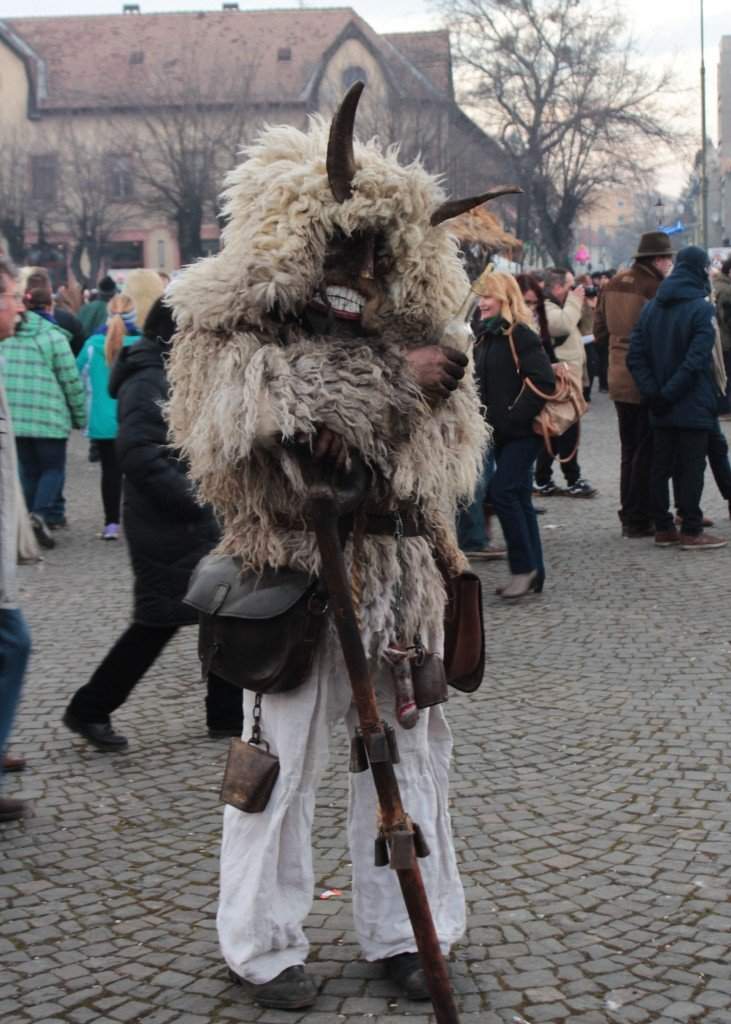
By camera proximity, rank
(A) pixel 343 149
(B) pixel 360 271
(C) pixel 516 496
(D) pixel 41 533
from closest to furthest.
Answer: (A) pixel 343 149, (B) pixel 360 271, (C) pixel 516 496, (D) pixel 41 533

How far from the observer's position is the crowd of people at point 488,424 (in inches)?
214

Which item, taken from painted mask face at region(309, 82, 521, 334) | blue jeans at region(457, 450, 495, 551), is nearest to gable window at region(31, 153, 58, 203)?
blue jeans at region(457, 450, 495, 551)

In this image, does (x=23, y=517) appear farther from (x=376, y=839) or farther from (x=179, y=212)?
(x=179, y=212)

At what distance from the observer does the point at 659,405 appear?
9.62 m

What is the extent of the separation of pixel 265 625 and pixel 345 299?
2.52ft

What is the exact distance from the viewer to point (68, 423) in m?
10.8

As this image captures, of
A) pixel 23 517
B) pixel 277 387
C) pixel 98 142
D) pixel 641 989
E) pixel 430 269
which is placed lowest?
pixel 641 989

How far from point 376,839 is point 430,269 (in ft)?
4.30

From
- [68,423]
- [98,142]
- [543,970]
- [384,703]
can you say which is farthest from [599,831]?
[98,142]

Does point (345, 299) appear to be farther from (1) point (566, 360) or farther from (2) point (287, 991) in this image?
(1) point (566, 360)

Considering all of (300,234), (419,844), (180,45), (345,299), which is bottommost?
(419,844)

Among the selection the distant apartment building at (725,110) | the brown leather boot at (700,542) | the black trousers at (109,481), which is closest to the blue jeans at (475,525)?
the brown leather boot at (700,542)

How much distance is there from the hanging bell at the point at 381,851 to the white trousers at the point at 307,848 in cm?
5

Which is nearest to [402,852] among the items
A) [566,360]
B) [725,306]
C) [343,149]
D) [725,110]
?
[343,149]
